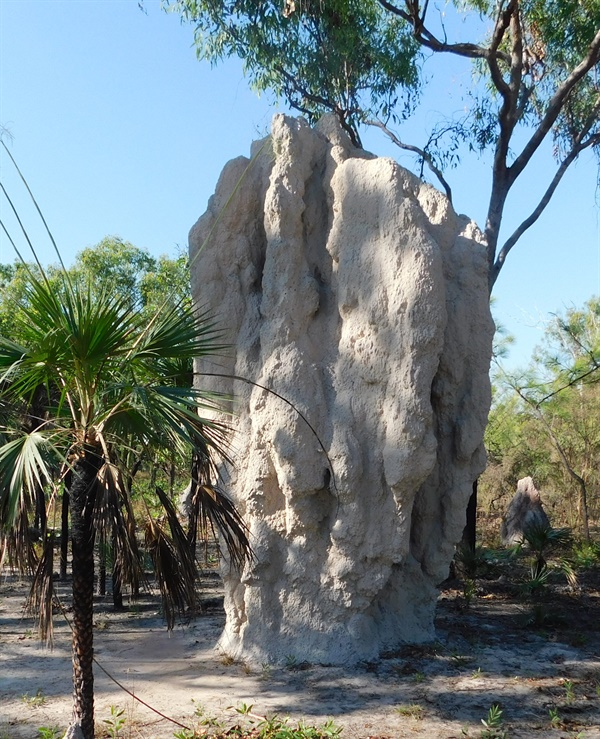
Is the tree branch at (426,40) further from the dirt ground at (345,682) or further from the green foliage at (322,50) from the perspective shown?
the dirt ground at (345,682)

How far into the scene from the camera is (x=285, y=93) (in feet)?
45.6

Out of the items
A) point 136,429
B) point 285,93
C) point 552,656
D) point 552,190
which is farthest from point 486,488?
point 136,429

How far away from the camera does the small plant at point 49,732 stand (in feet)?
18.1

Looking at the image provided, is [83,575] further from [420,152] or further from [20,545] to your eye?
[420,152]

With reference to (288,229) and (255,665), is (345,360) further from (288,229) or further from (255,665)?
(255,665)

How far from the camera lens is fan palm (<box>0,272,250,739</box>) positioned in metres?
4.55

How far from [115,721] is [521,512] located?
11594mm

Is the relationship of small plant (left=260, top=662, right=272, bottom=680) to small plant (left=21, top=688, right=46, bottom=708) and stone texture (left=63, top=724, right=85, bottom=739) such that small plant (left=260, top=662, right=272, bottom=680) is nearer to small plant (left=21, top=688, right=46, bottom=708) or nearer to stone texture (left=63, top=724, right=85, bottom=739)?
small plant (left=21, top=688, right=46, bottom=708)

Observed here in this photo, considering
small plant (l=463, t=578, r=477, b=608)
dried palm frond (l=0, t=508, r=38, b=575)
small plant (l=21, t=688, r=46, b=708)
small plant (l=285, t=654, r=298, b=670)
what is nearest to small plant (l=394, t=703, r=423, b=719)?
small plant (l=285, t=654, r=298, b=670)

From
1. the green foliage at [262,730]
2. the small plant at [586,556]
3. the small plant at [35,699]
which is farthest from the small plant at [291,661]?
the small plant at [586,556]

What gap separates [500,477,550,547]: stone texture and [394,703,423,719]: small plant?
31.7ft

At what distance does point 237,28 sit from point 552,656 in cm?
1077

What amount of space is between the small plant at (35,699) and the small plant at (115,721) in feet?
2.13

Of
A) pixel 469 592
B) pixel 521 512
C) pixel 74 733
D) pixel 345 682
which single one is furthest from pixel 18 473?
pixel 521 512
